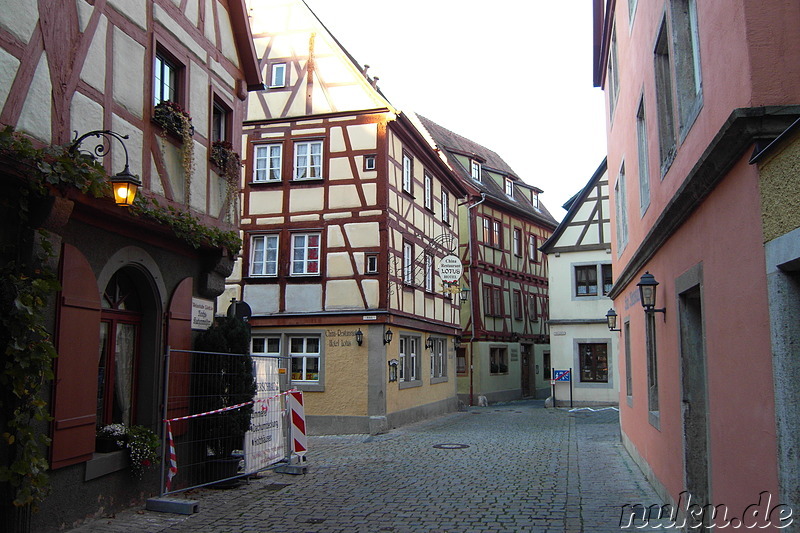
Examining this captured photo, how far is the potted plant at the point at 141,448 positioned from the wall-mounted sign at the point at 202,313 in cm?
197

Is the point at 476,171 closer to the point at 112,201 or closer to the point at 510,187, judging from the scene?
the point at 510,187

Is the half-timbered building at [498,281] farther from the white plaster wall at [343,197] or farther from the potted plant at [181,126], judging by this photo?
the potted plant at [181,126]

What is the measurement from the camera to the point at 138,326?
9.14 metres

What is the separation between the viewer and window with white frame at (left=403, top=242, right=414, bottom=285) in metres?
20.1

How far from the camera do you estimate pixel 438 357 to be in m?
24.0

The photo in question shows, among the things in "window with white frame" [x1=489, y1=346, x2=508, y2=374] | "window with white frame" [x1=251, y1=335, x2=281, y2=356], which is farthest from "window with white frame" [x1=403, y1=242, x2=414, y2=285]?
"window with white frame" [x1=489, y1=346, x2=508, y2=374]

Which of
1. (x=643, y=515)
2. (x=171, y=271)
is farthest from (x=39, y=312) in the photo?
(x=643, y=515)

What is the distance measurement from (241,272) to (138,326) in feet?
33.1

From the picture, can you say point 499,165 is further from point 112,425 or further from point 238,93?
point 112,425

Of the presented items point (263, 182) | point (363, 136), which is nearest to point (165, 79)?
point (363, 136)

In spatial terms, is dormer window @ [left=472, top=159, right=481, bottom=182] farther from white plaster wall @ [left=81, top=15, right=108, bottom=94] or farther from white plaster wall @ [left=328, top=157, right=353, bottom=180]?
white plaster wall @ [left=81, top=15, right=108, bottom=94]

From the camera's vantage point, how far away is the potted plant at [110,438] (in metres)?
8.01

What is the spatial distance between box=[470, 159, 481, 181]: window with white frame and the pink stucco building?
23.5 metres

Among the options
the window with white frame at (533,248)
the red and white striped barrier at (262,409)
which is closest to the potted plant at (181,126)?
the red and white striped barrier at (262,409)
